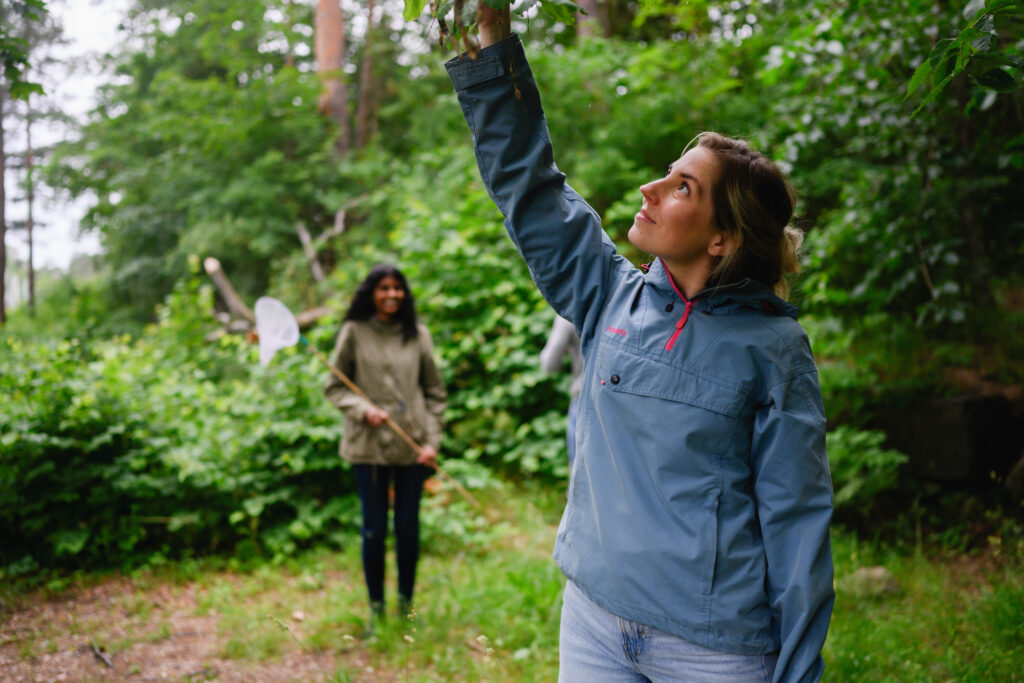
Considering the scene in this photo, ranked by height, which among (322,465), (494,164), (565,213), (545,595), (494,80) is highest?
(494,80)

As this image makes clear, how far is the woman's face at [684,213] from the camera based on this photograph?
1461mm

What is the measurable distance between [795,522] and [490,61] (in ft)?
3.55

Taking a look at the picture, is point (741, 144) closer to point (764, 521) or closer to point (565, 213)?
point (565, 213)

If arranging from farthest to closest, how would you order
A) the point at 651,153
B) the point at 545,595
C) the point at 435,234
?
the point at 651,153
the point at 435,234
the point at 545,595

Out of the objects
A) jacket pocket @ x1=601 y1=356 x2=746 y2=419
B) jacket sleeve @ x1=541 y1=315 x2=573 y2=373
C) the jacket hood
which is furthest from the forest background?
jacket sleeve @ x1=541 y1=315 x2=573 y2=373

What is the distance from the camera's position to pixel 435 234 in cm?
673

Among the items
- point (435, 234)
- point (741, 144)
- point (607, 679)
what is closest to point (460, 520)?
point (435, 234)

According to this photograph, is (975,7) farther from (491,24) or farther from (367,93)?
(367,93)

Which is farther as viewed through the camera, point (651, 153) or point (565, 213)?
point (651, 153)

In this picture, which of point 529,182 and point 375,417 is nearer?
point 529,182

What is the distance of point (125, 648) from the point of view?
3607 mm

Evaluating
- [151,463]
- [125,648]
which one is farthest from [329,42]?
[125,648]

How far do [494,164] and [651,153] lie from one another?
23.2 ft

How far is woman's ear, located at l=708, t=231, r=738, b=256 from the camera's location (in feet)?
4.80
